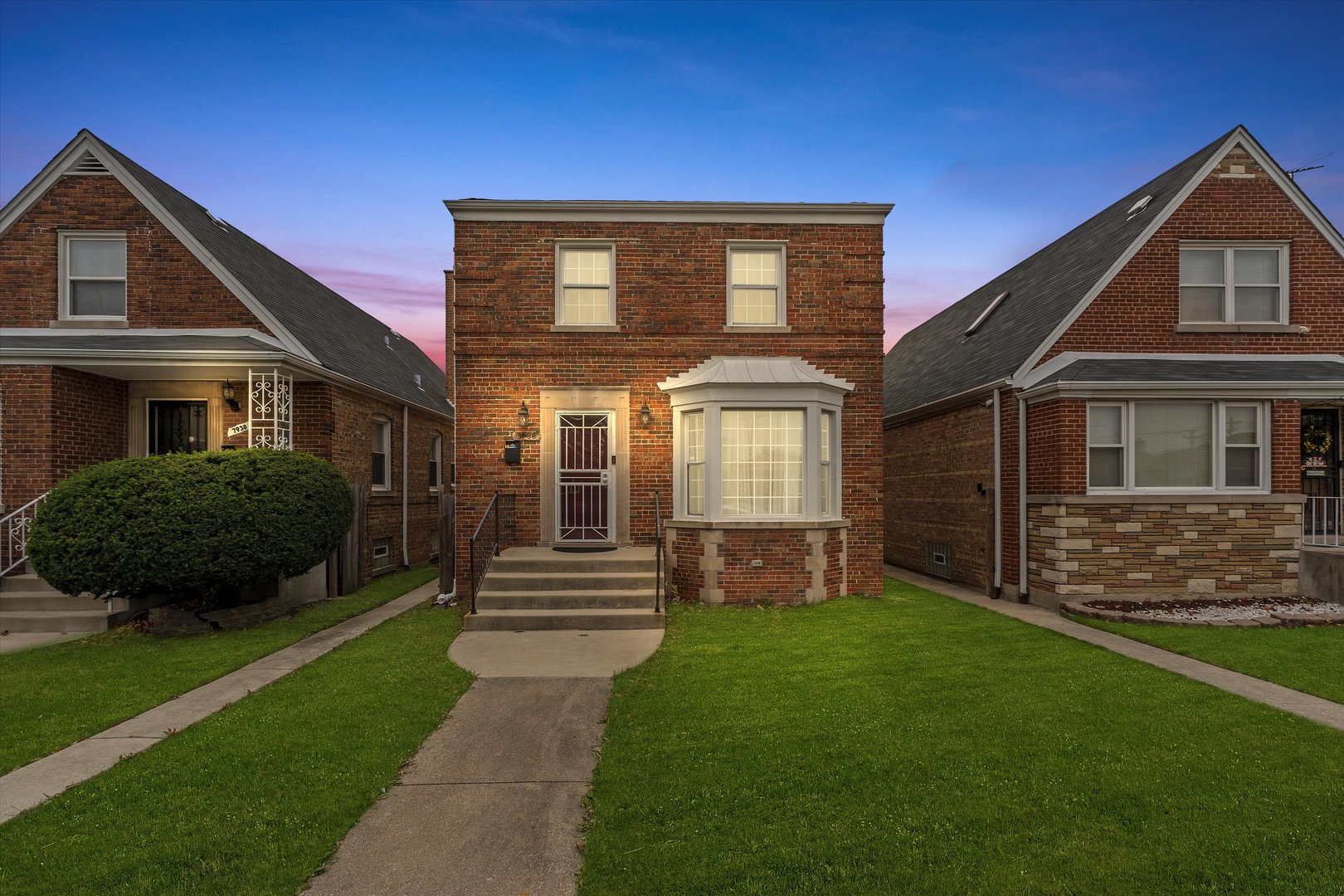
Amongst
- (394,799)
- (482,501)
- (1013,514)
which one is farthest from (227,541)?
(1013,514)

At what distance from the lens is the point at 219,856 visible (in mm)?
3896

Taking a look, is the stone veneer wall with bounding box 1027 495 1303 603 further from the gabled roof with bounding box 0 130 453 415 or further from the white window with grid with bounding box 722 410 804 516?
the gabled roof with bounding box 0 130 453 415

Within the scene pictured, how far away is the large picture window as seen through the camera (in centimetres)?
1192

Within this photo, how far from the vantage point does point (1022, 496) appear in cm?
1285

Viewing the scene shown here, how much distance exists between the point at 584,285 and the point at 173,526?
7.41 m

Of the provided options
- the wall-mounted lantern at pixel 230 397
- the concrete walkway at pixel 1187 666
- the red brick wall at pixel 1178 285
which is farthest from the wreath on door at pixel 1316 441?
the wall-mounted lantern at pixel 230 397

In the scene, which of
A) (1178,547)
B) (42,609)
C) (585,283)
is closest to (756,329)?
(585,283)

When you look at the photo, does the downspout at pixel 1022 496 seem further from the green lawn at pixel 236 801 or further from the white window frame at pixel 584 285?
the green lawn at pixel 236 801

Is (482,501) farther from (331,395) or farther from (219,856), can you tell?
(219,856)

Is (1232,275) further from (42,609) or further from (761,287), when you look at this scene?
(42,609)

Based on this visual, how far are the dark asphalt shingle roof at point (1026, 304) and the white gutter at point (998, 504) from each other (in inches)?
31.0

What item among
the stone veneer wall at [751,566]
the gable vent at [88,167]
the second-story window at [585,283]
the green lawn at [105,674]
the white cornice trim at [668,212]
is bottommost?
the green lawn at [105,674]

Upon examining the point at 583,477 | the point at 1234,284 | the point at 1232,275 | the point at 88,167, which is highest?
the point at 88,167

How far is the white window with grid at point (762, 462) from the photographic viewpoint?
11859mm
